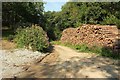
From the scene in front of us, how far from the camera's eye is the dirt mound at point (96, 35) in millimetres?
14730

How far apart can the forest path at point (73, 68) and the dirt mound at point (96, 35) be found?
2.50 metres

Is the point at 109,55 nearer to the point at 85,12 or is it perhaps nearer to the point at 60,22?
the point at 85,12

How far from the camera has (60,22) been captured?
27469 mm

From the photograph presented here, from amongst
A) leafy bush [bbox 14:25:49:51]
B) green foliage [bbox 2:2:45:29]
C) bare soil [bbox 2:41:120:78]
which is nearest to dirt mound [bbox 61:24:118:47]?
bare soil [bbox 2:41:120:78]

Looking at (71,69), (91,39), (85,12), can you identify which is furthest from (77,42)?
(71,69)

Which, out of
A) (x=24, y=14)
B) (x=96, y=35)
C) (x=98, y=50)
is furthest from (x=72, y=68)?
(x=24, y=14)

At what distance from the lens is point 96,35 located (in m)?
15.6

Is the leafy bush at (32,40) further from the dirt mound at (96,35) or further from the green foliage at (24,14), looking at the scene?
the green foliage at (24,14)

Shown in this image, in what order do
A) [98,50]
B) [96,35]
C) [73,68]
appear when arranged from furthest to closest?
[96,35]
[98,50]
[73,68]

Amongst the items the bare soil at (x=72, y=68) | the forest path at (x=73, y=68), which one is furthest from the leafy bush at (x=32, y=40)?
the forest path at (x=73, y=68)

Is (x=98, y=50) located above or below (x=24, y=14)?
below

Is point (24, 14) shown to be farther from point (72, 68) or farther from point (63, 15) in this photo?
point (72, 68)

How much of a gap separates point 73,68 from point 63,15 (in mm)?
16884

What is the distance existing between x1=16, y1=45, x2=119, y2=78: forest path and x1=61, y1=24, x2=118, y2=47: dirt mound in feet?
8.19
